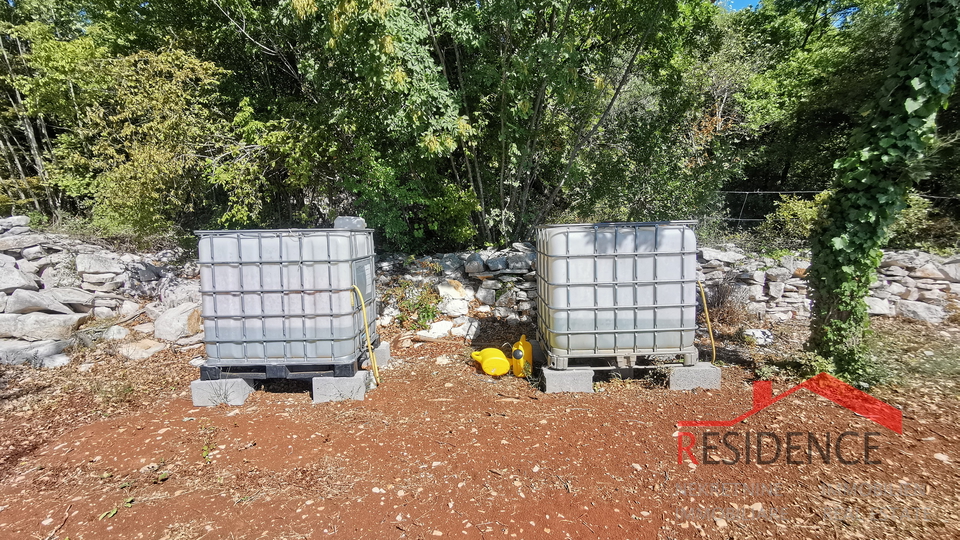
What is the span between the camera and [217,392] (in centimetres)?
418

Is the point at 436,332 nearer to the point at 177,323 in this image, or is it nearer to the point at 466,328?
the point at 466,328

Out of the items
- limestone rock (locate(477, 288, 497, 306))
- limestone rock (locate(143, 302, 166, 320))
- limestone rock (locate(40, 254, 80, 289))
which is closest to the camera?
limestone rock (locate(143, 302, 166, 320))

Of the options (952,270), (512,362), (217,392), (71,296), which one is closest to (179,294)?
(71,296)

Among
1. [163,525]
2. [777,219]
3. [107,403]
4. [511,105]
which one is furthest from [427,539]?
[777,219]

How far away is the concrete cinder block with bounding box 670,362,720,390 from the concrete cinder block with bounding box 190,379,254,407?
4117mm

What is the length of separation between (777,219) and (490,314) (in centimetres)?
619

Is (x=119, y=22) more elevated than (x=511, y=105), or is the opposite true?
(x=119, y=22)

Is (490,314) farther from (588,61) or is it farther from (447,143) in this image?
(588,61)

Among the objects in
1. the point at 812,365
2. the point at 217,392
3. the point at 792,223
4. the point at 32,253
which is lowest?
the point at 217,392

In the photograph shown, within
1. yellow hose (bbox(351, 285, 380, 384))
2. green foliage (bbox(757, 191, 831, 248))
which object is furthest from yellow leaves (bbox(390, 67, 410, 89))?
green foliage (bbox(757, 191, 831, 248))

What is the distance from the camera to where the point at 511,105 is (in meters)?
6.66

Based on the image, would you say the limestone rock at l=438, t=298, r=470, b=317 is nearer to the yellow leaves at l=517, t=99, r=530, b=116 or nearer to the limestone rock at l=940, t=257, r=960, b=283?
the yellow leaves at l=517, t=99, r=530, b=116

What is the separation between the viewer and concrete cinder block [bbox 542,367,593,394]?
4199 millimetres

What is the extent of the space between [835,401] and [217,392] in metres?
5.51
